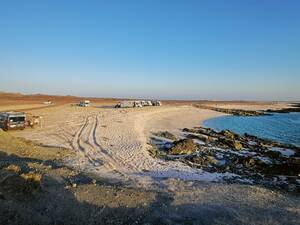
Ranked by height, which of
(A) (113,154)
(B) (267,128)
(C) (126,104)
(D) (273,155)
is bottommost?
(B) (267,128)

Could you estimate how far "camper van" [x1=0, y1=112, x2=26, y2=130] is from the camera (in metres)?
30.1

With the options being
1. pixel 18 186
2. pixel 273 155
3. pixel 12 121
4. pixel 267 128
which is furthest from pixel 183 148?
pixel 267 128

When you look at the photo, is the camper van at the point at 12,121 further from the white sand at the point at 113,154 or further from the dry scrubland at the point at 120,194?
the dry scrubland at the point at 120,194

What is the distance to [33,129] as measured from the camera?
31891 mm

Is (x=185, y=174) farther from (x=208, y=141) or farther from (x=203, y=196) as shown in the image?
(x=208, y=141)

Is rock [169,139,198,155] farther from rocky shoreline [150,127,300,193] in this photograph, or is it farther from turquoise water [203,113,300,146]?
turquoise water [203,113,300,146]

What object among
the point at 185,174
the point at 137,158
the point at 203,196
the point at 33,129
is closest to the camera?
the point at 203,196

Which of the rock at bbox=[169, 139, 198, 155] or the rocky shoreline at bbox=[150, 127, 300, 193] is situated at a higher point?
the rock at bbox=[169, 139, 198, 155]

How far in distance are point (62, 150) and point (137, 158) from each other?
5.04m

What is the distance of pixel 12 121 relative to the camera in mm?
30375

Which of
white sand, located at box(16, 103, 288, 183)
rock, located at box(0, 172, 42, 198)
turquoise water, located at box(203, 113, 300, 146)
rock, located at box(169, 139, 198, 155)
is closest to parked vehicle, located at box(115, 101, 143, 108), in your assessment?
turquoise water, located at box(203, 113, 300, 146)

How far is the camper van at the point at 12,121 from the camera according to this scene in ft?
98.8

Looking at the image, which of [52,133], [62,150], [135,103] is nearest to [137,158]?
[62,150]

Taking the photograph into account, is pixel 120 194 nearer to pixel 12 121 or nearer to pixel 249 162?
pixel 249 162
